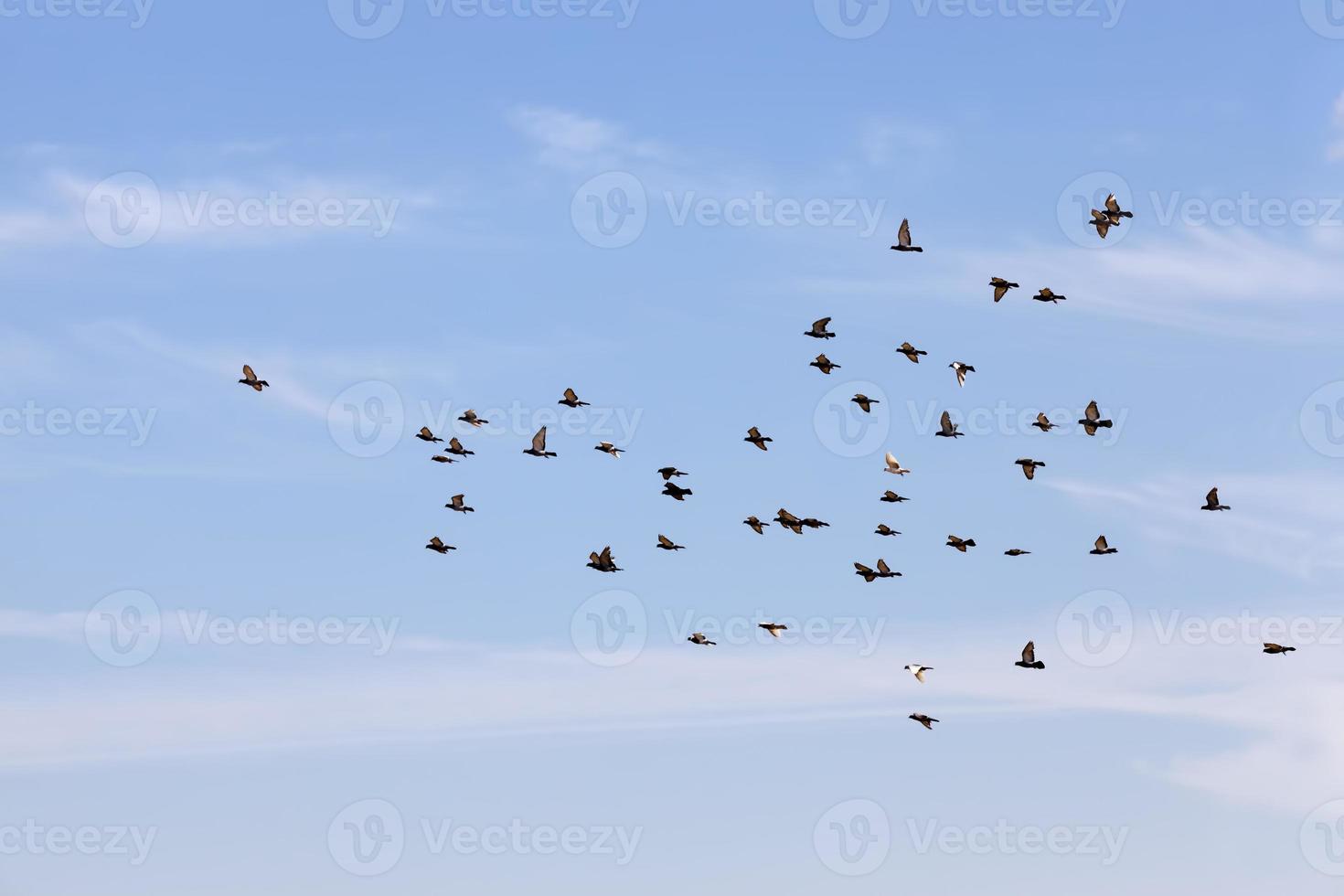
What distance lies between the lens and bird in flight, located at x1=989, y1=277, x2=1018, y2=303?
13725 cm

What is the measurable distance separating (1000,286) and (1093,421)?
9.97 metres

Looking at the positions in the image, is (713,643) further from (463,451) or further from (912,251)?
(912,251)

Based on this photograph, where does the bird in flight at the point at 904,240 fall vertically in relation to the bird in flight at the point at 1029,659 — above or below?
above

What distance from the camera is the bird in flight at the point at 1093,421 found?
456 ft

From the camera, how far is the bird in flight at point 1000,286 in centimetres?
13725

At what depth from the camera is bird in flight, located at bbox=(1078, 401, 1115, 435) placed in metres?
139

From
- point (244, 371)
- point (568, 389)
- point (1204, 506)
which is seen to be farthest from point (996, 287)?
point (244, 371)

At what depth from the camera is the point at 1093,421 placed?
139 metres

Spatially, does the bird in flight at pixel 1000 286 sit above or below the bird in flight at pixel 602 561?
above

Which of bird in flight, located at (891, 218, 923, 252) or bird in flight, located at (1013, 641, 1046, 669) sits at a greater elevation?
bird in flight, located at (891, 218, 923, 252)

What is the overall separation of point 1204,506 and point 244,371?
191 feet

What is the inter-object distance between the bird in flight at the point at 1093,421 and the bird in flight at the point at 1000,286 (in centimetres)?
876

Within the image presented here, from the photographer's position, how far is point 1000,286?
13738 centimetres

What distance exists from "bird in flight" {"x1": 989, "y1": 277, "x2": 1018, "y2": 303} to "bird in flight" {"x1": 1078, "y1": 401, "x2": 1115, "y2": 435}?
876 cm
